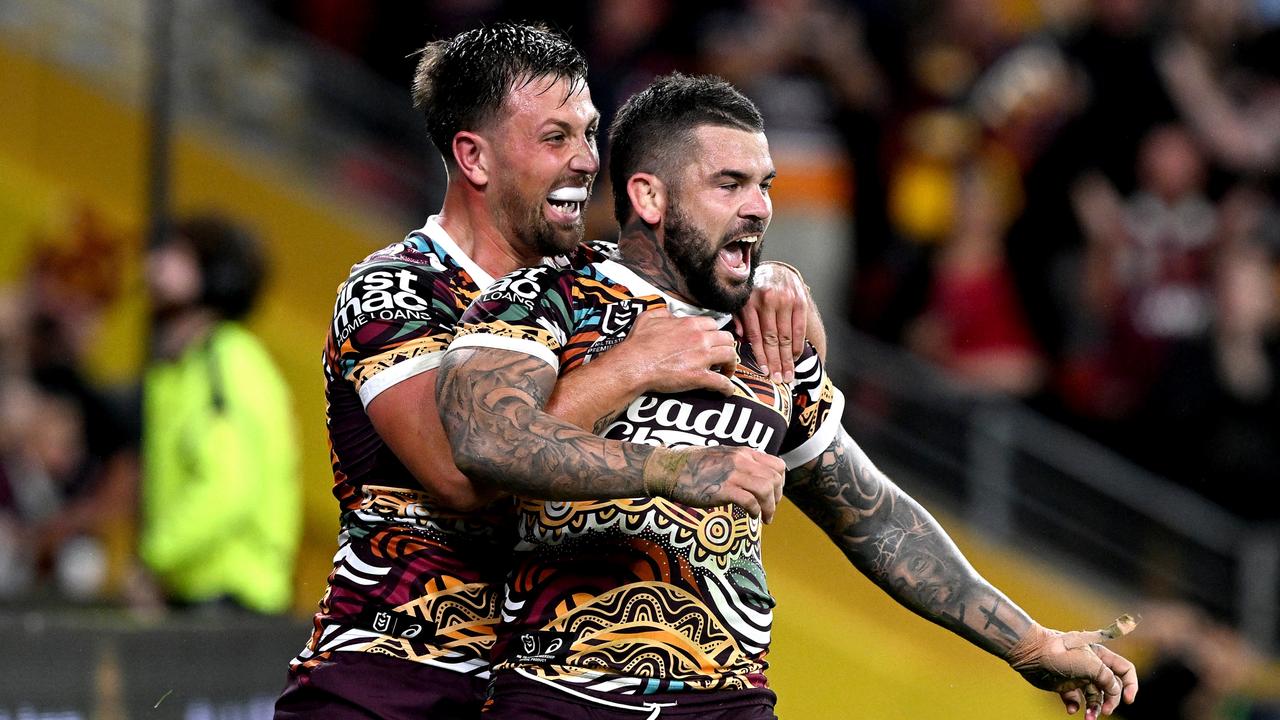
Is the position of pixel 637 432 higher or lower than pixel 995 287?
lower

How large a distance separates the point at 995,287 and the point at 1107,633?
6173mm

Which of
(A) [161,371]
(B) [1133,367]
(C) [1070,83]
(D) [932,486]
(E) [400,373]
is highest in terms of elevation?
(C) [1070,83]

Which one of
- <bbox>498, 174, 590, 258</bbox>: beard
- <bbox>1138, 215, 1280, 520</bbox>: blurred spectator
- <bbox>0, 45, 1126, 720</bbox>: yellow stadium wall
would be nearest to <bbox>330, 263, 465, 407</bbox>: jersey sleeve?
<bbox>498, 174, 590, 258</bbox>: beard

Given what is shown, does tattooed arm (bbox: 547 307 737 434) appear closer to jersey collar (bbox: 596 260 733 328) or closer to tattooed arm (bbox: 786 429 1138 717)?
jersey collar (bbox: 596 260 733 328)

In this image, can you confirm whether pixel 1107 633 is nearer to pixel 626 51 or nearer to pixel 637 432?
pixel 637 432

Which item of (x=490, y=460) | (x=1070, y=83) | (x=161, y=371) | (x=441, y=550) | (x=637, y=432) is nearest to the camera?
(x=490, y=460)

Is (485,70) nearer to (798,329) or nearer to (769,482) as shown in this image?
(798,329)

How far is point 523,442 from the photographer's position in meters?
3.47

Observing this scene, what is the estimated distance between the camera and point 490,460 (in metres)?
3.48

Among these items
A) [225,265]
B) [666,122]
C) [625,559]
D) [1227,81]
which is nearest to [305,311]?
[225,265]

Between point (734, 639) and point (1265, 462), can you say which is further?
point (1265, 462)

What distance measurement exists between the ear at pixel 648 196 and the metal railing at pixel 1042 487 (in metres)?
6.08

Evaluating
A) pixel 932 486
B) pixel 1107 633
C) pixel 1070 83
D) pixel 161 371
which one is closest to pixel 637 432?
pixel 1107 633

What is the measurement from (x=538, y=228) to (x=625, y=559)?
0.85m
